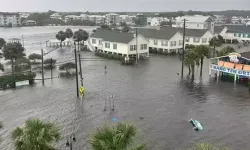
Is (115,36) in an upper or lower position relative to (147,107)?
upper

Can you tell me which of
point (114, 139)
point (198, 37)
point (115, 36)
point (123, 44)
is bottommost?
point (114, 139)

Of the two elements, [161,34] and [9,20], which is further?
[9,20]

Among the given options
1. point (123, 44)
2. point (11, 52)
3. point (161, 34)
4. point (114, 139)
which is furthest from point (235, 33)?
point (114, 139)

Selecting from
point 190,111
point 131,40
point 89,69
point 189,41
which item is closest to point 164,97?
point 190,111

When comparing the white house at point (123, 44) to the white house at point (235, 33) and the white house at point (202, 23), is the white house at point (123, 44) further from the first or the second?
the white house at point (202, 23)

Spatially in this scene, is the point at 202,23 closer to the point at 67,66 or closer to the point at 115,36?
the point at 115,36

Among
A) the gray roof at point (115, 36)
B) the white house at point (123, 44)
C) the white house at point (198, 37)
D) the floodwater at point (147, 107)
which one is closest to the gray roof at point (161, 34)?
the white house at point (198, 37)

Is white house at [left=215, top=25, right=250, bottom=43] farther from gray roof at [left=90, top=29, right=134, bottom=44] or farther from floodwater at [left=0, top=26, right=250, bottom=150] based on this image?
floodwater at [left=0, top=26, right=250, bottom=150]
